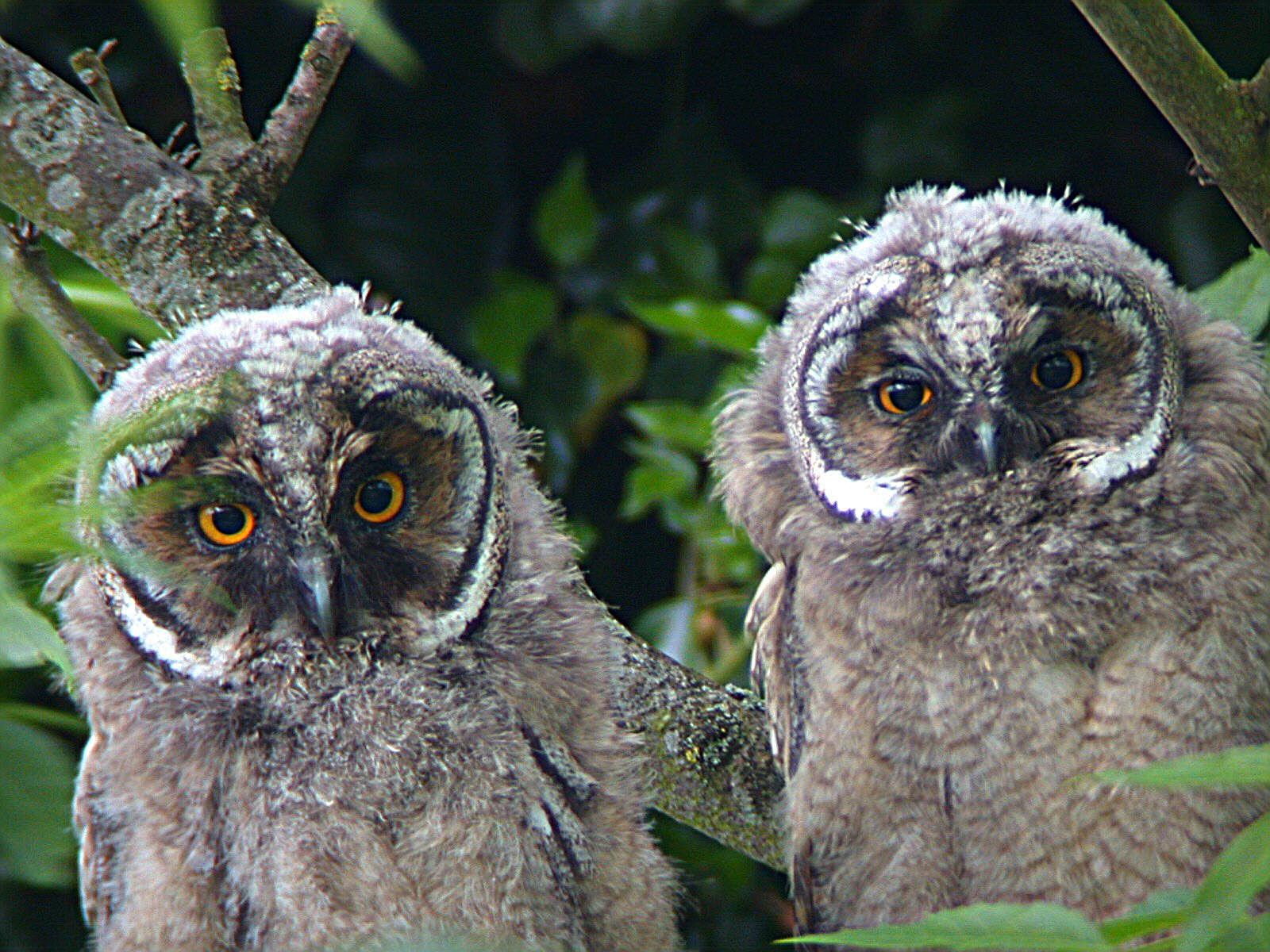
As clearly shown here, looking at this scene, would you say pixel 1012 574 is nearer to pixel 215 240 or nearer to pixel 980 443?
pixel 980 443

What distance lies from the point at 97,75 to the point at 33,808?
1456 millimetres

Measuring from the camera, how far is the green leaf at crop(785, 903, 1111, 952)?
87 cm

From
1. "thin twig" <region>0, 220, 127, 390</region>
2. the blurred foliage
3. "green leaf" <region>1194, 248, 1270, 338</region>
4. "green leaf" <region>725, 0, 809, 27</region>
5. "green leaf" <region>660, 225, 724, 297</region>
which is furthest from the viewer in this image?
"green leaf" <region>660, 225, 724, 297</region>

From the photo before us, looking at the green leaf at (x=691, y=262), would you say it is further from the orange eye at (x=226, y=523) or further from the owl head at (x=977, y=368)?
the orange eye at (x=226, y=523)

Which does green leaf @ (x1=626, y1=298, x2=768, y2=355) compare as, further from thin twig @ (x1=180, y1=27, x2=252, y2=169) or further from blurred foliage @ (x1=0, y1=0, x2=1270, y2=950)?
thin twig @ (x1=180, y1=27, x2=252, y2=169)

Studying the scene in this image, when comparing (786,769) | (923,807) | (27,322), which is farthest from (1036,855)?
(27,322)

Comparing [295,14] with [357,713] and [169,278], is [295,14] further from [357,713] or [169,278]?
[357,713]

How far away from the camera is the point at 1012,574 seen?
6.04 feet

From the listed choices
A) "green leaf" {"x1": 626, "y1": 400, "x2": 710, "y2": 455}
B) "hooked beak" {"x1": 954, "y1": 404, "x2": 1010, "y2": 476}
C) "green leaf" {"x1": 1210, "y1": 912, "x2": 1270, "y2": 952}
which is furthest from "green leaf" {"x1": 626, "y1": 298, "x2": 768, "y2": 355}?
"green leaf" {"x1": 1210, "y1": 912, "x2": 1270, "y2": 952}

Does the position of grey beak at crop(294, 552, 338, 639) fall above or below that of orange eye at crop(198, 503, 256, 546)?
below

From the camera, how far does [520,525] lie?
180 centimetres

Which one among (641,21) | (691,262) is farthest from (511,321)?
(641,21)

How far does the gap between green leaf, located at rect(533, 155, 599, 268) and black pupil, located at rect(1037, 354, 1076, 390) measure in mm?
1497

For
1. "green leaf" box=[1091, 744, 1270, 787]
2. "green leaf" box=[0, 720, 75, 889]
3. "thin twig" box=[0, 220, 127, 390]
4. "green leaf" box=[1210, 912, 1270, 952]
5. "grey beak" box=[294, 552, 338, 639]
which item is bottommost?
"green leaf" box=[0, 720, 75, 889]
